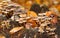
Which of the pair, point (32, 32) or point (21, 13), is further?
point (21, 13)

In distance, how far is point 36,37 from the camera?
139 cm

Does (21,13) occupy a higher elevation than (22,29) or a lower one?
higher

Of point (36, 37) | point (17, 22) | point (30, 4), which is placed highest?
point (30, 4)

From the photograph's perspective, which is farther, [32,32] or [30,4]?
[30,4]

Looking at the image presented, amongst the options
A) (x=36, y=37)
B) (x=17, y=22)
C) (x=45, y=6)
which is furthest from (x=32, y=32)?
(x=45, y=6)

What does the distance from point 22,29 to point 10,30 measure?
9 centimetres

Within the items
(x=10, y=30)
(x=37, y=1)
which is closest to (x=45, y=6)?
(x=37, y=1)

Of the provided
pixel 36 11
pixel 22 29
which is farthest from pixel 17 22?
pixel 36 11

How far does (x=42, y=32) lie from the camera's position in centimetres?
140

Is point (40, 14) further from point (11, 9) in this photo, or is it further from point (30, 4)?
point (11, 9)

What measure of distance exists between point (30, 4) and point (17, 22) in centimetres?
21

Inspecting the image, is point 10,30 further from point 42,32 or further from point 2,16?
point 42,32

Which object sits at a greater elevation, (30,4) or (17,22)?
(30,4)

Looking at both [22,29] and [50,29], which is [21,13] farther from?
[50,29]
